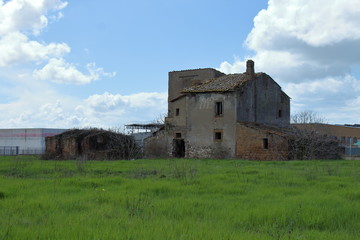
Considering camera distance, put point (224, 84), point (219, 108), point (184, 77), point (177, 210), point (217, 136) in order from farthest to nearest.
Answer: point (184, 77), point (224, 84), point (219, 108), point (217, 136), point (177, 210)

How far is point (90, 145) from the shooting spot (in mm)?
34562

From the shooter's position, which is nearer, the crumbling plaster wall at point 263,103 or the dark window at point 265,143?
the dark window at point 265,143

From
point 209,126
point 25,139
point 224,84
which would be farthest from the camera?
point 25,139

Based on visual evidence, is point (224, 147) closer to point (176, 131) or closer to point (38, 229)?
point (176, 131)

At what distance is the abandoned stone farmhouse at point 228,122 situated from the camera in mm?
30891

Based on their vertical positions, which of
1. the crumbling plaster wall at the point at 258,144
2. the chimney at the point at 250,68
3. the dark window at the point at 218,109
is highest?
the chimney at the point at 250,68

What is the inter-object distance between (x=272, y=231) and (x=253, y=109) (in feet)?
93.6

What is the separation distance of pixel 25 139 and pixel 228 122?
107ft

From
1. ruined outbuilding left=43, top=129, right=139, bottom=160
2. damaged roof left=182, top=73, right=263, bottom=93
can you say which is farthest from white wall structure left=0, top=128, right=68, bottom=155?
damaged roof left=182, top=73, right=263, bottom=93

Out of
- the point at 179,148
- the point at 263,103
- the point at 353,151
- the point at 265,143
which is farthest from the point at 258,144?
the point at 353,151

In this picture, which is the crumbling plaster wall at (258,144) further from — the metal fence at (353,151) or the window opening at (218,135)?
the metal fence at (353,151)

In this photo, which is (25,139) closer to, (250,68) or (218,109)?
(218,109)

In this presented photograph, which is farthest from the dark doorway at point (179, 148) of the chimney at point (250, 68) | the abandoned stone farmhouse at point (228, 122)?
the chimney at point (250, 68)

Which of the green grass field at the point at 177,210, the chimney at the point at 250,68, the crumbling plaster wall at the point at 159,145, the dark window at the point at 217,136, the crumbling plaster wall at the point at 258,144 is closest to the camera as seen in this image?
the green grass field at the point at 177,210
